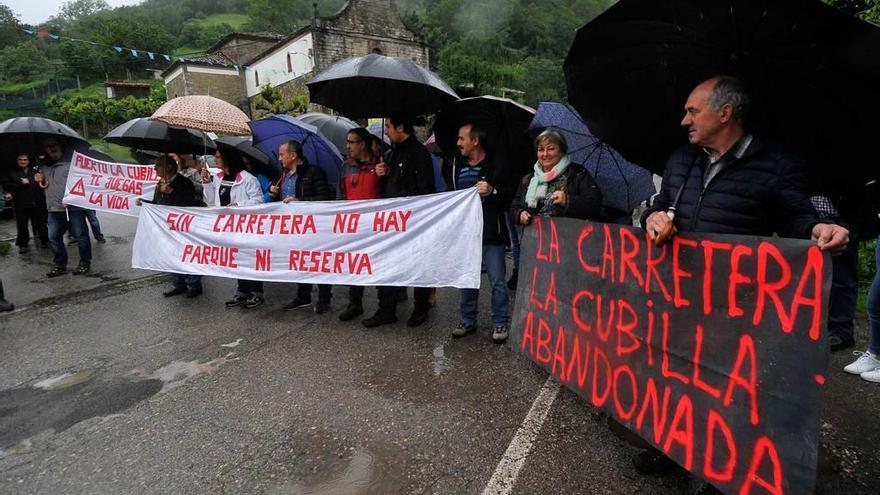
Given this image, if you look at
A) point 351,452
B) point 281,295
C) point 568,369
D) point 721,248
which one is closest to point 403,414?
point 351,452

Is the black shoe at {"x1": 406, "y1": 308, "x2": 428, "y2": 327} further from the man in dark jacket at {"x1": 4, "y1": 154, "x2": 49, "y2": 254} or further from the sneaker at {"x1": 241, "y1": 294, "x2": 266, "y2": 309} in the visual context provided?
the man in dark jacket at {"x1": 4, "y1": 154, "x2": 49, "y2": 254}

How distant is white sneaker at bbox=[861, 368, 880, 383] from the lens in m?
3.21

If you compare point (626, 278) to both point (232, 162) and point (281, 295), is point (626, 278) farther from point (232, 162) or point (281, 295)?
point (232, 162)

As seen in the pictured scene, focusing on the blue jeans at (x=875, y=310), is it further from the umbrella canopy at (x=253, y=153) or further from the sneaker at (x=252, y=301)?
the umbrella canopy at (x=253, y=153)

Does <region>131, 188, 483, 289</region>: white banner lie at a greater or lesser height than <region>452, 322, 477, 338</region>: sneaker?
greater

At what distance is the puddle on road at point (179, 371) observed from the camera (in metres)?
3.59

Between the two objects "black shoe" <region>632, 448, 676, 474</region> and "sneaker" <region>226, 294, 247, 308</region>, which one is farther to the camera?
"sneaker" <region>226, 294, 247, 308</region>

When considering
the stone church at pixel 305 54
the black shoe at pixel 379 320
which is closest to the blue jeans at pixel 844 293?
the black shoe at pixel 379 320

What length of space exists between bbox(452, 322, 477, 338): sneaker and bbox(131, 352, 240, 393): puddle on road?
1.85 m

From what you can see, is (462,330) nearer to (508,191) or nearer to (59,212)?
(508,191)

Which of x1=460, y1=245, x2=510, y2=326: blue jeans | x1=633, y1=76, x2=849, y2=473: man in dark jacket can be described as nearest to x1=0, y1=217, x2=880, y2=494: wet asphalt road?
x1=460, y1=245, x2=510, y2=326: blue jeans

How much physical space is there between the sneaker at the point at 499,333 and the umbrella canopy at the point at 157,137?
431cm

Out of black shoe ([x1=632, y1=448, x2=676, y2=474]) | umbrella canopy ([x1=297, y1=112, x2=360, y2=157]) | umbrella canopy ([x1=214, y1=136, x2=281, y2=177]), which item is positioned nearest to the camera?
black shoe ([x1=632, y1=448, x2=676, y2=474])

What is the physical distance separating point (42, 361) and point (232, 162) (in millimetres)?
2902
